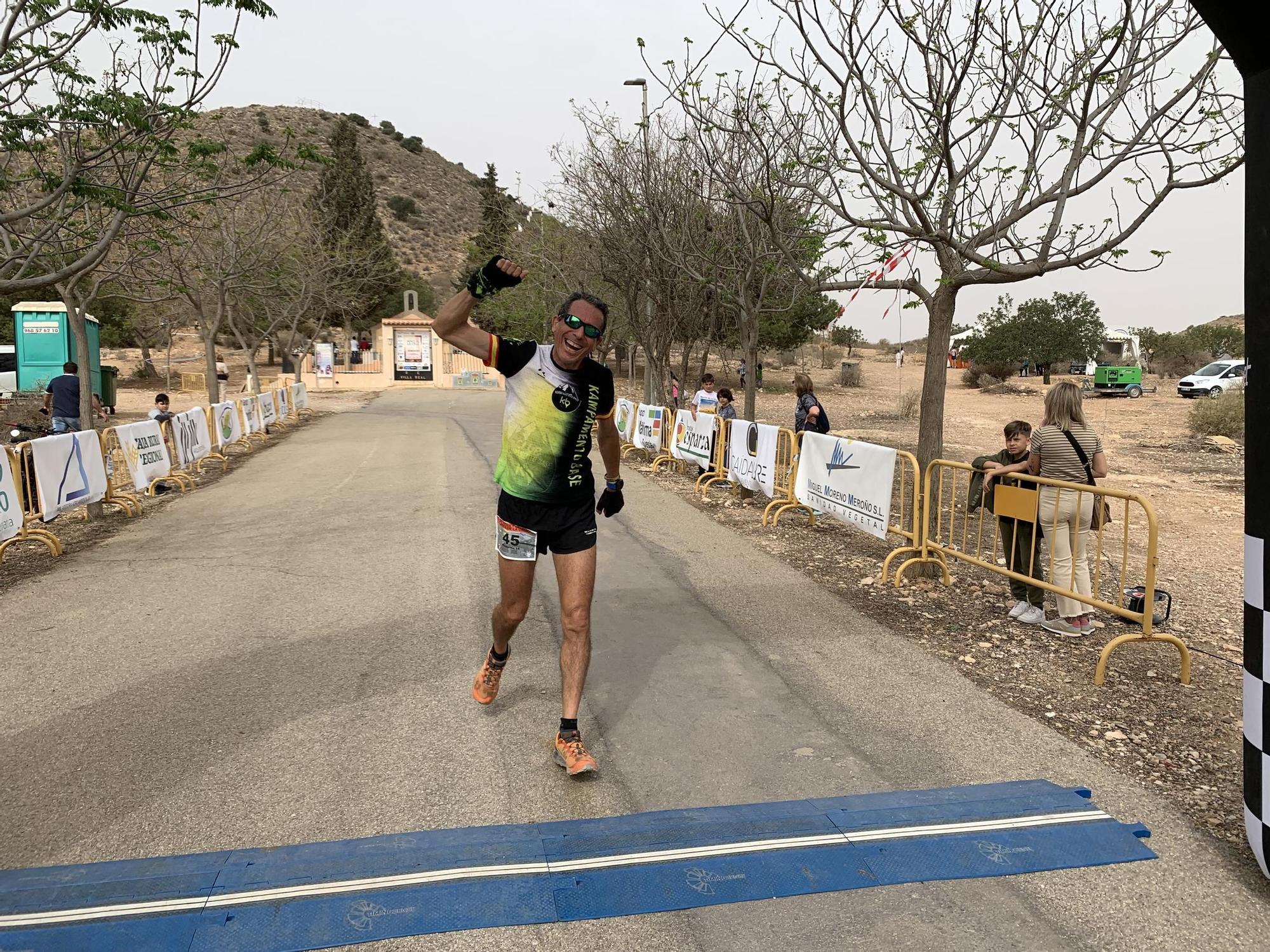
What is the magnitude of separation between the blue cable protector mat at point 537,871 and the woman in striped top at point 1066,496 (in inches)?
103

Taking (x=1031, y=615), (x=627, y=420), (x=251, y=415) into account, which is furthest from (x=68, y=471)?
(x=627, y=420)

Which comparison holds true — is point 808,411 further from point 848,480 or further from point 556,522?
point 556,522

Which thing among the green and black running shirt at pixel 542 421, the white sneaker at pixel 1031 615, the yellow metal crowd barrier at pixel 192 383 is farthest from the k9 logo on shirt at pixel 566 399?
the yellow metal crowd barrier at pixel 192 383

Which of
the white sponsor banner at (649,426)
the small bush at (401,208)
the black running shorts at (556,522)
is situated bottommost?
the black running shorts at (556,522)

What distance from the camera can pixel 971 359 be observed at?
5388 cm

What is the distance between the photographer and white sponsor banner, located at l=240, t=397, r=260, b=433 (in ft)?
64.1

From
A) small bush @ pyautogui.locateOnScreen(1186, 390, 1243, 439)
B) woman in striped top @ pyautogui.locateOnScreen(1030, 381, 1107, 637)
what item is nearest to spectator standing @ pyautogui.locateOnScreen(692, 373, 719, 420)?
woman in striped top @ pyautogui.locateOnScreen(1030, 381, 1107, 637)

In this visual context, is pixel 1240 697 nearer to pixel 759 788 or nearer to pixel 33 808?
pixel 759 788

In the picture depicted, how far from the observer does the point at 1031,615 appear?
6309mm

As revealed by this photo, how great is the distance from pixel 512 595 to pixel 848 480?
5.16 m

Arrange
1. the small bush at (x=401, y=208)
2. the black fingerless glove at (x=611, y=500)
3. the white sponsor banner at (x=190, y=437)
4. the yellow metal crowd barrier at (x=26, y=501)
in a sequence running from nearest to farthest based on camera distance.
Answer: the black fingerless glove at (x=611, y=500)
the yellow metal crowd barrier at (x=26, y=501)
the white sponsor banner at (x=190, y=437)
the small bush at (x=401, y=208)

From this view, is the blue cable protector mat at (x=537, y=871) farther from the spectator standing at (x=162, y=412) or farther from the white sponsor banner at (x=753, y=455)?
the spectator standing at (x=162, y=412)

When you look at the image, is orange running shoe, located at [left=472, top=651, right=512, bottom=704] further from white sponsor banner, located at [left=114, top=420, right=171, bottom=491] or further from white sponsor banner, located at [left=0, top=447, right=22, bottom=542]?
white sponsor banner, located at [left=114, top=420, right=171, bottom=491]

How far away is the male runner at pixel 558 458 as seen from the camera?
3898 mm
